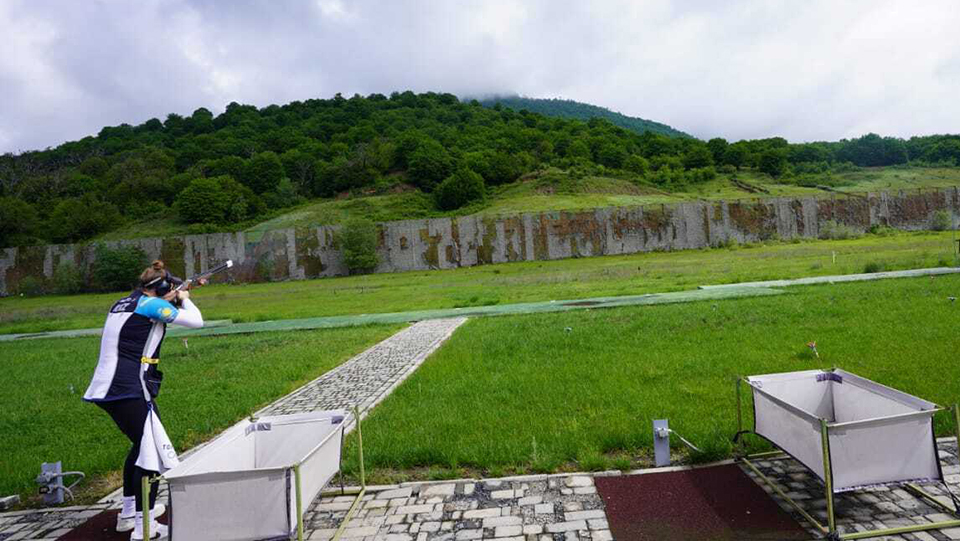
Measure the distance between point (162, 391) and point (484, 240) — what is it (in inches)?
2070

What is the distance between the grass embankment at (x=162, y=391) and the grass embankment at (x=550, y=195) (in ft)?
186

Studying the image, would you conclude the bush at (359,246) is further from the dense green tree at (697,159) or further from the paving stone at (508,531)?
the dense green tree at (697,159)

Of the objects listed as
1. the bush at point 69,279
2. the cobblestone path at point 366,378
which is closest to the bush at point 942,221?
the cobblestone path at point 366,378

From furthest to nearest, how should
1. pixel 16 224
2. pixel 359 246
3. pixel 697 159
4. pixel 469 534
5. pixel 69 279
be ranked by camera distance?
pixel 697 159, pixel 16 224, pixel 69 279, pixel 359 246, pixel 469 534

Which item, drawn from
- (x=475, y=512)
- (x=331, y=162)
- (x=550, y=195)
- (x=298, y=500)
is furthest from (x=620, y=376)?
(x=331, y=162)

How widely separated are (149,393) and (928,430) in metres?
5.93

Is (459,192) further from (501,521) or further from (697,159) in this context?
(501,521)

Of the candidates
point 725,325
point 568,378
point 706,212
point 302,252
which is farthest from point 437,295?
point 706,212

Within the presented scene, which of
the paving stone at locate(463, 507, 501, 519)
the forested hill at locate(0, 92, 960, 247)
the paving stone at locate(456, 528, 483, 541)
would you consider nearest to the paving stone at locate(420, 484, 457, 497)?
the paving stone at locate(463, 507, 501, 519)

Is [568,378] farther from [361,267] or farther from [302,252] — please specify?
[302,252]

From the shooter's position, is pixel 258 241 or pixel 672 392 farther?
pixel 258 241

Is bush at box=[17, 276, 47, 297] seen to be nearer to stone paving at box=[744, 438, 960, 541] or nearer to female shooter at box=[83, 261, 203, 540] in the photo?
female shooter at box=[83, 261, 203, 540]

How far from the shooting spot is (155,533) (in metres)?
4.57

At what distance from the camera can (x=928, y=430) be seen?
3.85 meters
